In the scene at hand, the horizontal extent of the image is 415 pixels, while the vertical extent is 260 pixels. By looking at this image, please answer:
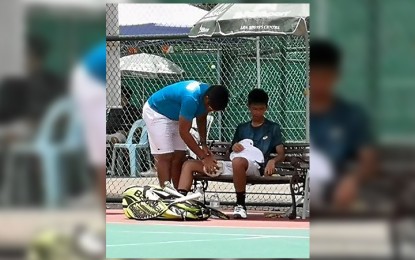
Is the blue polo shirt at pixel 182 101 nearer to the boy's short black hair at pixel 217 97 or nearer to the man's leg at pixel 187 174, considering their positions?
the boy's short black hair at pixel 217 97

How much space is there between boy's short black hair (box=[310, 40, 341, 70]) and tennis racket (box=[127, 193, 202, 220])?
3117mm

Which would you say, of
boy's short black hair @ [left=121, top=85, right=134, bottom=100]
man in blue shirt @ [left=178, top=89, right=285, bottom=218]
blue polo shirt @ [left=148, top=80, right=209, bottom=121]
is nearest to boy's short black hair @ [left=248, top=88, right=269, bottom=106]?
man in blue shirt @ [left=178, top=89, right=285, bottom=218]

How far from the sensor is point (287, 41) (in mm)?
7301

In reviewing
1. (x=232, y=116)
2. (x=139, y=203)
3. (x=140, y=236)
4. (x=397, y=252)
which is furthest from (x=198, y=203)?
(x=397, y=252)

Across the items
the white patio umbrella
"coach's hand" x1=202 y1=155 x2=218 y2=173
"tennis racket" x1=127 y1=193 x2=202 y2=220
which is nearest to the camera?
"tennis racket" x1=127 y1=193 x2=202 y2=220

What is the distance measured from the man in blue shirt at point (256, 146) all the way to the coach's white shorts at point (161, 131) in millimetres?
218

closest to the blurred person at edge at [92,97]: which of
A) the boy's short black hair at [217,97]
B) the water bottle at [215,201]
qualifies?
the boy's short black hair at [217,97]

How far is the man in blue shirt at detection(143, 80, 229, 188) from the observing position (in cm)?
582

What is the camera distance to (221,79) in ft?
23.8

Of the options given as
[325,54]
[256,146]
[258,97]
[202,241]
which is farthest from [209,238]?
[325,54]

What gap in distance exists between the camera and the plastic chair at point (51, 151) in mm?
2873

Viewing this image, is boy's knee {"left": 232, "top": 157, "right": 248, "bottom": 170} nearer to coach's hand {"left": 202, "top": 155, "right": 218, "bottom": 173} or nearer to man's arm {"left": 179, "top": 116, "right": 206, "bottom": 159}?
coach's hand {"left": 202, "top": 155, "right": 218, "bottom": 173}

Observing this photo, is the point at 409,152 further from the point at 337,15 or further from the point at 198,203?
the point at 198,203

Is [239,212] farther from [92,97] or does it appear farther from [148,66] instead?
[92,97]
